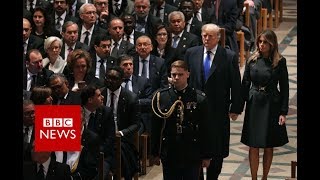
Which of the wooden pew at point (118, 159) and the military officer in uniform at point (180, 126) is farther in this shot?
the wooden pew at point (118, 159)

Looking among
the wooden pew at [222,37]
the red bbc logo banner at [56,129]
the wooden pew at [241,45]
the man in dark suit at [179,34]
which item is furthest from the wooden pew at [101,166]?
the wooden pew at [241,45]

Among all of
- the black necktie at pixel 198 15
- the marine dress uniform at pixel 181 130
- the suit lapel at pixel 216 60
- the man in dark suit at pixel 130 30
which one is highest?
the black necktie at pixel 198 15

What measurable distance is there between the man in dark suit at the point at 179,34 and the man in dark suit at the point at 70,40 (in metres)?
1.20

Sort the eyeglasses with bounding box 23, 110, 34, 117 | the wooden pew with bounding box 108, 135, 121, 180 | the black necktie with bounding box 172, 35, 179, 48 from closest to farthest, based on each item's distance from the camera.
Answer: the eyeglasses with bounding box 23, 110, 34, 117
the wooden pew with bounding box 108, 135, 121, 180
the black necktie with bounding box 172, 35, 179, 48

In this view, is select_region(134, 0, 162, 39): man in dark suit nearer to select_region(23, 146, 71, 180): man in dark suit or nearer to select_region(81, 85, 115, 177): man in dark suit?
select_region(81, 85, 115, 177): man in dark suit

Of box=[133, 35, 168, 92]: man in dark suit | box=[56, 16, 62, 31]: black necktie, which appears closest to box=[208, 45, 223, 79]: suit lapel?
box=[133, 35, 168, 92]: man in dark suit

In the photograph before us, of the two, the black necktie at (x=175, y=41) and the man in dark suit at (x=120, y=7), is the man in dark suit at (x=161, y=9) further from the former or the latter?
the black necktie at (x=175, y=41)

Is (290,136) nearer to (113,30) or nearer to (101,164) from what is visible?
(113,30)

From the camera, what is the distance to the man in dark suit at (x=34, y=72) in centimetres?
1184

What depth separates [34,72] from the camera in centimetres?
1188

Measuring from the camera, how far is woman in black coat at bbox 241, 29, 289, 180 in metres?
10.9

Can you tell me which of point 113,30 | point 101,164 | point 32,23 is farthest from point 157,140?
point 32,23

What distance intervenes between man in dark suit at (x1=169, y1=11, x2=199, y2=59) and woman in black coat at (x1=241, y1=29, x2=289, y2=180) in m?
2.28
